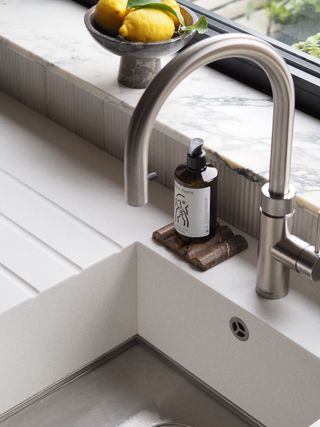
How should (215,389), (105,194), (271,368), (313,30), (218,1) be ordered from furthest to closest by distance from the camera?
1. (218,1)
2. (313,30)
3. (105,194)
4. (215,389)
5. (271,368)

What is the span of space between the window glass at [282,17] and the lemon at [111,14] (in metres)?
0.29

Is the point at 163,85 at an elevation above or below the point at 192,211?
above

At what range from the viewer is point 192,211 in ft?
4.09

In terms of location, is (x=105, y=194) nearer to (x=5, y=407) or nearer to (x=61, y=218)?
(x=61, y=218)

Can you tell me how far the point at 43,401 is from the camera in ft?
4.22

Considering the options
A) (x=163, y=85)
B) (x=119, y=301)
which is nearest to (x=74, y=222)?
(x=119, y=301)

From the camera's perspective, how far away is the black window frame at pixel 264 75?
1.41m

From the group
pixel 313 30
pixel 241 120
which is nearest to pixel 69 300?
A: pixel 241 120

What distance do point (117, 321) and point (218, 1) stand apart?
0.61 metres

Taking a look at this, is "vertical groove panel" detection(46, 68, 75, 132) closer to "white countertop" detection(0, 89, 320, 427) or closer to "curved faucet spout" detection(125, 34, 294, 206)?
"white countertop" detection(0, 89, 320, 427)

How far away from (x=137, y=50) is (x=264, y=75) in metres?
0.23

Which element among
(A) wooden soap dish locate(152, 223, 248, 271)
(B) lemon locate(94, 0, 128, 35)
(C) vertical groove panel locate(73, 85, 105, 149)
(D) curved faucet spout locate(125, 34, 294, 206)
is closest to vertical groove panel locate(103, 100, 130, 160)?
(C) vertical groove panel locate(73, 85, 105, 149)

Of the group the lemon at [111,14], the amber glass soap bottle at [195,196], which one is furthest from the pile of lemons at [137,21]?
the amber glass soap bottle at [195,196]

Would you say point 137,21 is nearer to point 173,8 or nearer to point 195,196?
point 173,8
